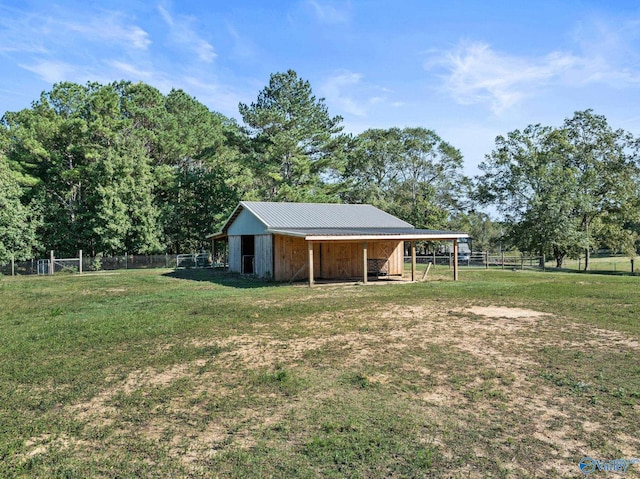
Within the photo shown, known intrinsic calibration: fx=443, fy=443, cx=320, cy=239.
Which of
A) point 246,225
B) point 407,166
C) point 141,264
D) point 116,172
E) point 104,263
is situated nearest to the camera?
point 246,225

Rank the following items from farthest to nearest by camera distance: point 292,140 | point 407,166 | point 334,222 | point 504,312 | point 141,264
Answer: point 407,166 < point 292,140 < point 141,264 < point 334,222 < point 504,312

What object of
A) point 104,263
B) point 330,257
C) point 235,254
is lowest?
point 104,263

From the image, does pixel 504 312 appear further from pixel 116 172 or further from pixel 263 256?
pixel 116 172

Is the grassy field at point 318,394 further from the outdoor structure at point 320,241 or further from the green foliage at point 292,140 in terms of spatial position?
the green foliage at point 292,140

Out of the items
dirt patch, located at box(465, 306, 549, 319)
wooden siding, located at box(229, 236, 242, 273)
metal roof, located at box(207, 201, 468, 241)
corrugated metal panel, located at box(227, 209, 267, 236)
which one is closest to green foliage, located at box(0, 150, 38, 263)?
metal roof, located at box(207, 201, 468, 241)

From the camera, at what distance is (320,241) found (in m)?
18.4

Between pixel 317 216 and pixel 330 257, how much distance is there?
8.60ft

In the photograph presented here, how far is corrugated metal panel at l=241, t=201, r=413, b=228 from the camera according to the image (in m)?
19.6

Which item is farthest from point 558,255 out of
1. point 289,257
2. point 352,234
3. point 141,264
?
point 141,264

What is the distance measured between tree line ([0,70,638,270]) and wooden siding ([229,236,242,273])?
341 inches

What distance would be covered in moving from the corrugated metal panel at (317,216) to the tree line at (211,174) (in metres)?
9.29

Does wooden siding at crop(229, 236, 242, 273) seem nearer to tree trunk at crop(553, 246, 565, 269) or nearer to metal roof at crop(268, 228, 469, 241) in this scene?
metal roof at crop(268, 228, 469, 241)

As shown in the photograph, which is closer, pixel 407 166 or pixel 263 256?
pixel 263 256

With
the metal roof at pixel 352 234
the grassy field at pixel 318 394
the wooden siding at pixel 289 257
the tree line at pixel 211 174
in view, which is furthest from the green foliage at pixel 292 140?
the grassy field at pixel 318 394
